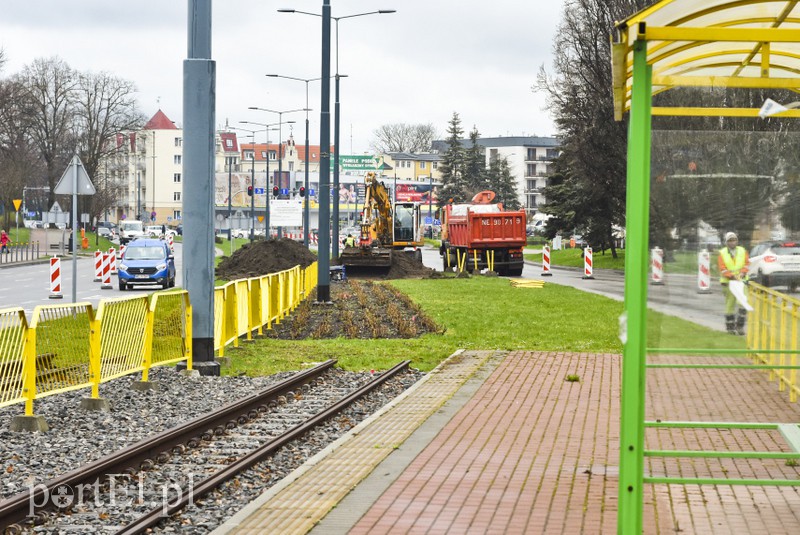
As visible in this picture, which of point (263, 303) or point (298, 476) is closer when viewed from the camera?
point (298, 476)

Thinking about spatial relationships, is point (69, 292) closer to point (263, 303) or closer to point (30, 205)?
point (263, 303)

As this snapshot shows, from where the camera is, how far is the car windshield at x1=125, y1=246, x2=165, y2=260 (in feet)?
139

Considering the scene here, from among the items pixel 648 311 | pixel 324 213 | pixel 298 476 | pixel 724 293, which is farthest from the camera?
pixel 324 213

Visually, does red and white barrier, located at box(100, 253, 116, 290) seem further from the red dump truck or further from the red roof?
the red roof

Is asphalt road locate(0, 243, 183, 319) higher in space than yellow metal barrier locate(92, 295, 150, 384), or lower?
lower

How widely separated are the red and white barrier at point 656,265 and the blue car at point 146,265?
36.0m

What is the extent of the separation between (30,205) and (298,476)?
13957 centimetres

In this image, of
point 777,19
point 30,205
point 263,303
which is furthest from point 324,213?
point 30,205

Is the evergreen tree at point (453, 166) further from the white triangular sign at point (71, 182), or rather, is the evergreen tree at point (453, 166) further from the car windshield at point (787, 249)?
the car windshield at point (787, 249)

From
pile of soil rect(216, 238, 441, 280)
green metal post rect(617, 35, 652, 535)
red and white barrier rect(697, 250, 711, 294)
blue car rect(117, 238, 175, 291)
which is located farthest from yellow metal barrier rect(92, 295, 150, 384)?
pile of soil rect(216, 238, 441, 280)

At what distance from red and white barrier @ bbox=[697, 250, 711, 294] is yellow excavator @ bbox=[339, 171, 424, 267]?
44.6 metres

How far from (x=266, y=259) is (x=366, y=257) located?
4133mm

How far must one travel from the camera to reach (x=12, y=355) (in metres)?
11.0

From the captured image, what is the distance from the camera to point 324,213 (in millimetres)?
30875
